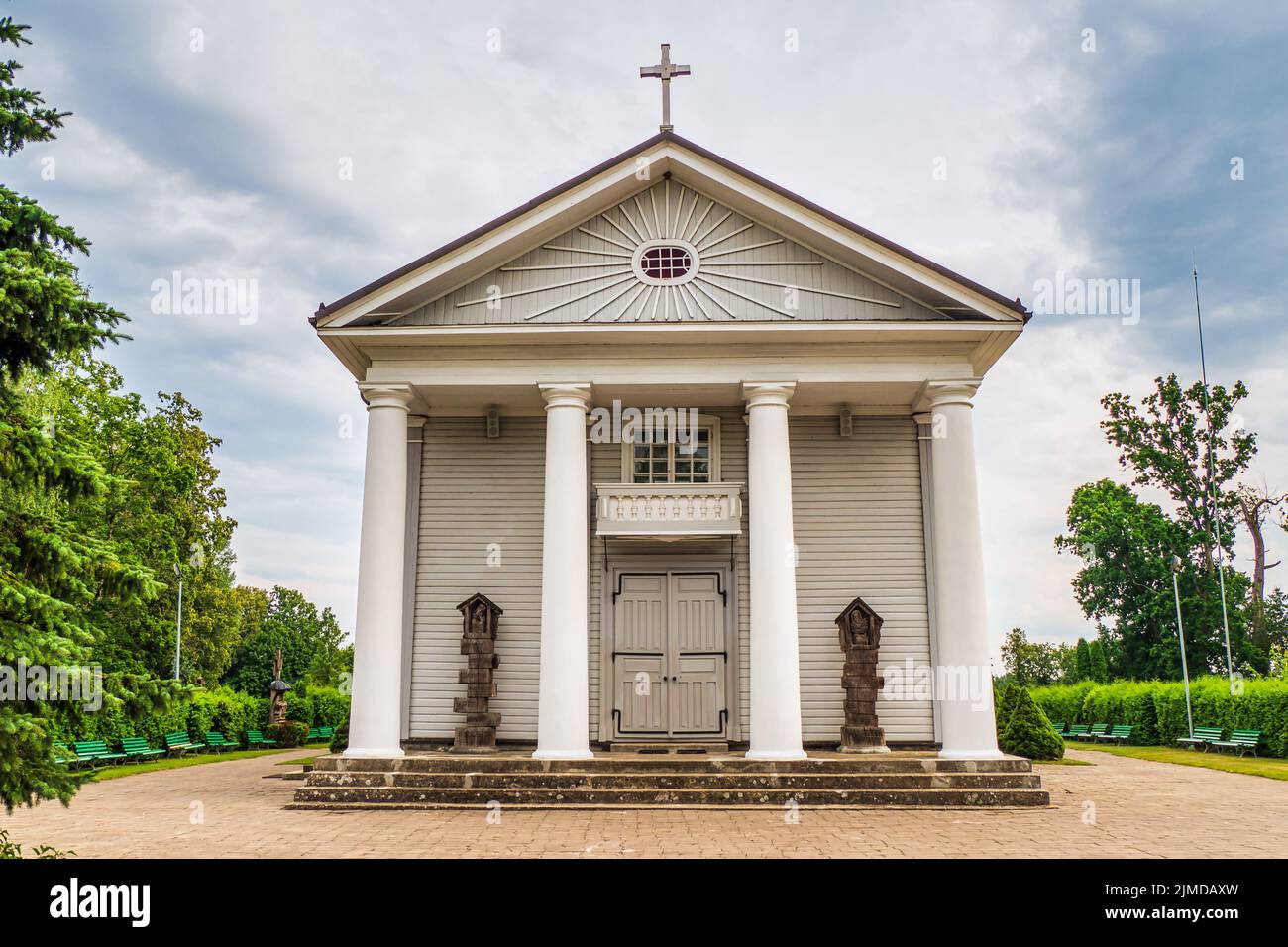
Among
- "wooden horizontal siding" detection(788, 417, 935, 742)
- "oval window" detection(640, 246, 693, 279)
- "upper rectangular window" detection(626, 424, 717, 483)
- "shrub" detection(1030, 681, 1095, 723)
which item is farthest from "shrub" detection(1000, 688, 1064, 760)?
"shrub" detection(1030, 681, 1095, 723)

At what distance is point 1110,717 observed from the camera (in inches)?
1340

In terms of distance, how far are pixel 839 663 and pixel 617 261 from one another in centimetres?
704

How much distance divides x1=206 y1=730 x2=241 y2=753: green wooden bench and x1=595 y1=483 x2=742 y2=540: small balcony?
52.1ft

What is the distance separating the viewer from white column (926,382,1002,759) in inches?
516

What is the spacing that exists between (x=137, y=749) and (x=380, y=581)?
11.5 m

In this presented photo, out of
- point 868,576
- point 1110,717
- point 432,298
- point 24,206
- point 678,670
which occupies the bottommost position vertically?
point 1110,717

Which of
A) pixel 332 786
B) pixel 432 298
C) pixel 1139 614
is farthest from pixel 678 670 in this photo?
pixel 1139 614

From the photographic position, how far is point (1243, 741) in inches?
930

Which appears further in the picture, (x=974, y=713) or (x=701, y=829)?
(x=974, y=713)

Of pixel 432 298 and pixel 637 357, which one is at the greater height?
pixel 432 298

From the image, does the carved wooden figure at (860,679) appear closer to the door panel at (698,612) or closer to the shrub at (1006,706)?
the door panel at (698,612)

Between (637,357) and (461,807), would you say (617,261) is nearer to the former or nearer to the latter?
(637,357)

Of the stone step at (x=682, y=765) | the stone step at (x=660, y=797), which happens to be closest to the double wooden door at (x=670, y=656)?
the stone step at (x=682, y=765)

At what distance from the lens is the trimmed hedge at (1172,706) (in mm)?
23719
